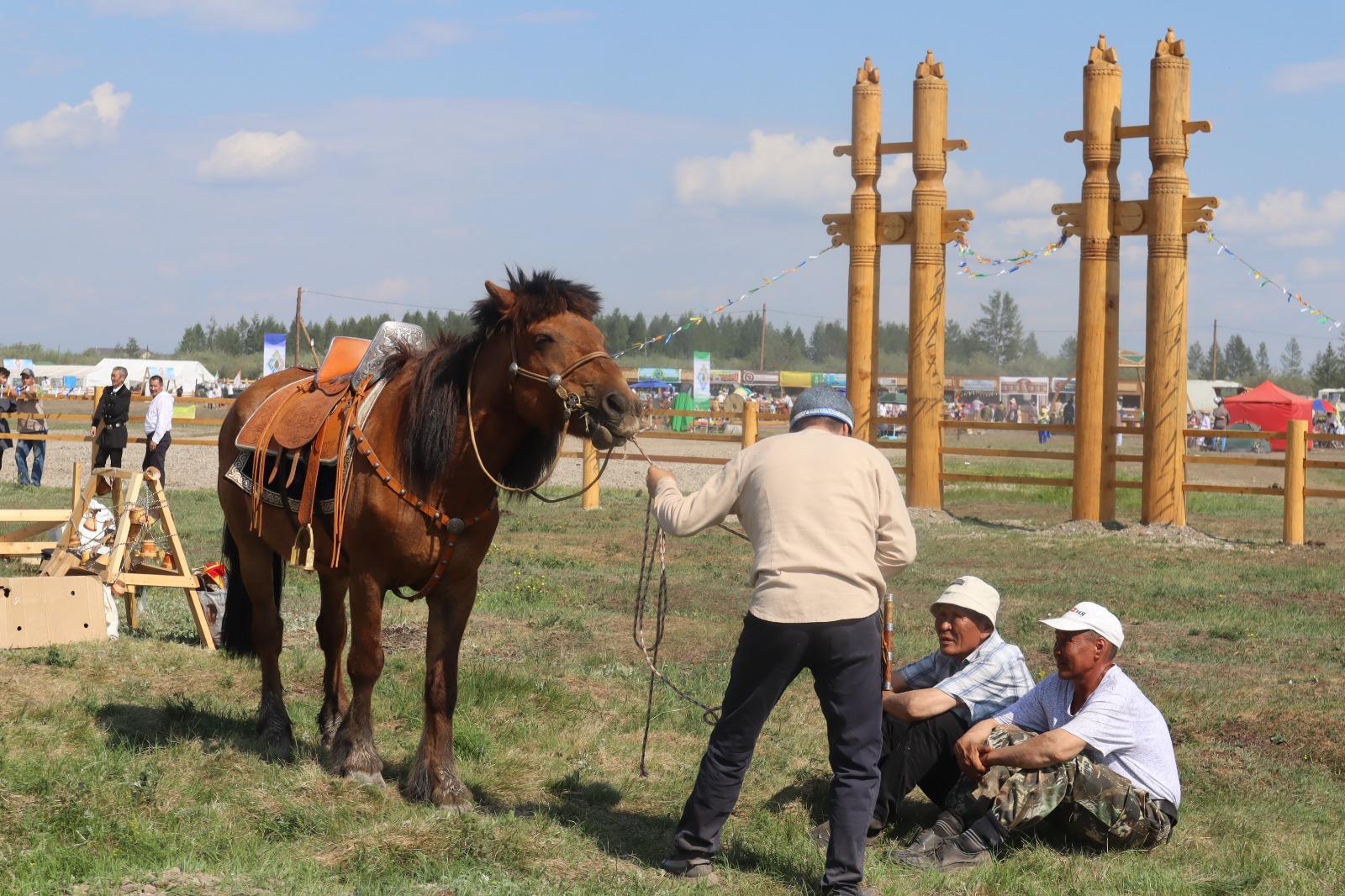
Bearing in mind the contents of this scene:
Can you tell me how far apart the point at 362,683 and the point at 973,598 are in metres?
2.66

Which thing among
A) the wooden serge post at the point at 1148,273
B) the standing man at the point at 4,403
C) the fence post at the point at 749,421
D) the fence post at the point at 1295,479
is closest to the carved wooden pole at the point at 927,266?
the wooden serge post at the point at 1148,273

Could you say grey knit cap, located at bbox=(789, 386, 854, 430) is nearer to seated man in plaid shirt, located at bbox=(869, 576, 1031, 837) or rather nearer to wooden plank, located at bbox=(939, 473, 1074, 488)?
seated man in plaid shirt, located at bbox=(869, 576, 1031, 837)

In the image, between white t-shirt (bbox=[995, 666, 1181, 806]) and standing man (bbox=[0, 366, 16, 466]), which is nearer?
white t-shirt (bbox=[995, 666, 1181, 806])

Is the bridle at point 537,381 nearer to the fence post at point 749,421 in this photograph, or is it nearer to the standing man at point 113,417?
the fence post at point 749,421

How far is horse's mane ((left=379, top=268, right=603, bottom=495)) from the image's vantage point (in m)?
5.45

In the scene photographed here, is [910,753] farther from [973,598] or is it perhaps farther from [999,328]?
[999,328]

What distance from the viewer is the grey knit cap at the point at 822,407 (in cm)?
476

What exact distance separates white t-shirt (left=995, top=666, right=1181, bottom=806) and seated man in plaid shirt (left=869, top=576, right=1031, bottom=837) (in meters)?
0.24

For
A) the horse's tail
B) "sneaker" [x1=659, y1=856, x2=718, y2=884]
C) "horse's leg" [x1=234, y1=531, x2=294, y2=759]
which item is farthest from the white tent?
"sneaker" [x1=659, y1=856, x2=718, y2=884]

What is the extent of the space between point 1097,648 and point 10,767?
4425mm

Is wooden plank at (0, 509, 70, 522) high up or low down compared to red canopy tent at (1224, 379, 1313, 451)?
down

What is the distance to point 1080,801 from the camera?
5.05 metres

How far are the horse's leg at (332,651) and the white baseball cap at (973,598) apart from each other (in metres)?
Answer: 2.89

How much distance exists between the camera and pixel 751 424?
18172 millimetres
